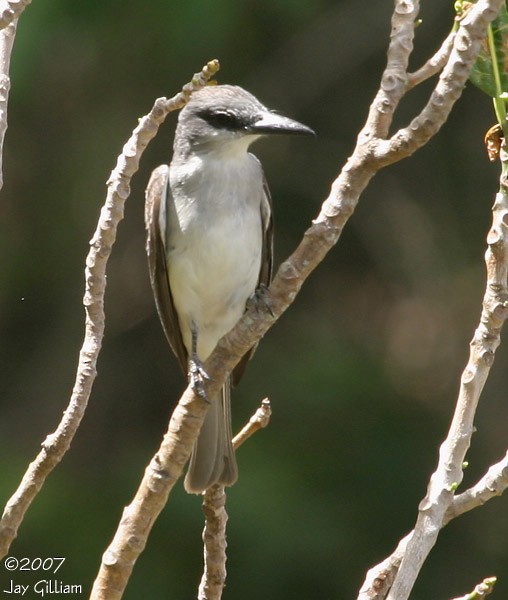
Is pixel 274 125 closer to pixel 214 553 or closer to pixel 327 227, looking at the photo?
pixel 327 227

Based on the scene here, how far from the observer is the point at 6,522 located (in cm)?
224

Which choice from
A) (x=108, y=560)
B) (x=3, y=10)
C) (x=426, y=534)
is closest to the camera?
(x=426, y=534)

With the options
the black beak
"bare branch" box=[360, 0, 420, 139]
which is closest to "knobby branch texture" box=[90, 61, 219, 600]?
"bare branch" box=[360, 0, 420, 139]

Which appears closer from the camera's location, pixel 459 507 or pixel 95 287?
pixel 459 507

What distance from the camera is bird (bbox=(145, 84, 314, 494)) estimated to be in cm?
356

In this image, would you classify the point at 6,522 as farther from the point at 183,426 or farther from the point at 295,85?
the point at 295,85

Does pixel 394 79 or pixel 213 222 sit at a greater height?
pixel 213 222

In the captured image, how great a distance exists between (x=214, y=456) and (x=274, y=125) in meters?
1.01

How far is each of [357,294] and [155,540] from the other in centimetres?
165

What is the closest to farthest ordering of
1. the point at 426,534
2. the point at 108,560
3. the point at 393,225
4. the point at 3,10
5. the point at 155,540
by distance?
the point at 426,534
the point at 3,10
the point at 108,560
the point at 155,540
the point at 393,225

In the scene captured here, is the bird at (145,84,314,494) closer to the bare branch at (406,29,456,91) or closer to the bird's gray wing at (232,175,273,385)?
the bird's gray wing at (232,175,273,385)

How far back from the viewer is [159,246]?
12.3 feet

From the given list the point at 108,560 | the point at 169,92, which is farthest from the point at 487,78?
the point at 169,92

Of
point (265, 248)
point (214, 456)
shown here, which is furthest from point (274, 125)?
point (214, 456)
